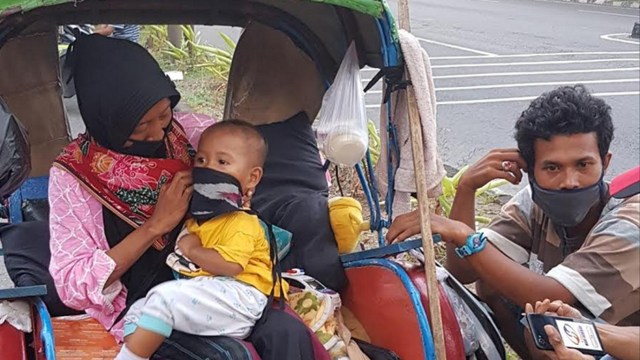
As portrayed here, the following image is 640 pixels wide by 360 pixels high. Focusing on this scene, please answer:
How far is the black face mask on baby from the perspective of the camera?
8.43 ft

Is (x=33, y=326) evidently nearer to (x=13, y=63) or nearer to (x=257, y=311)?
(x=257, y=311)

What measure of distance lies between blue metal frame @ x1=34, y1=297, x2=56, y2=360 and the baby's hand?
455mm

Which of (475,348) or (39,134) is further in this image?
(39,134)

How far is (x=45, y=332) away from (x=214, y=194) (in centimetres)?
65

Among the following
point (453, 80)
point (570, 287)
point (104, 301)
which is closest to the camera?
point (570, 287)

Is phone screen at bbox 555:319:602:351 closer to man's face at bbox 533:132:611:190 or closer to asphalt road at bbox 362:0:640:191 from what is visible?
man's face at bbox 533:132:611:190

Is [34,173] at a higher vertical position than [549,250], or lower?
higher

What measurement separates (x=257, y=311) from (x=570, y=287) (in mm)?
961

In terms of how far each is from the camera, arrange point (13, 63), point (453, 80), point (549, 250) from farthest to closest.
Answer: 1. point (453, 80)
2. point (13, 63)
3. point (549, 250)

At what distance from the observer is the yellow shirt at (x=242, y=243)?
2521mm

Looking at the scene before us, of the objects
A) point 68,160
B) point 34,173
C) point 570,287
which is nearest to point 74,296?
point 68,160

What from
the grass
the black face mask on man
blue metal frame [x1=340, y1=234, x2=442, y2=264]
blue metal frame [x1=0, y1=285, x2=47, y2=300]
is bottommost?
the grass

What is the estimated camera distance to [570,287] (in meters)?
2.46

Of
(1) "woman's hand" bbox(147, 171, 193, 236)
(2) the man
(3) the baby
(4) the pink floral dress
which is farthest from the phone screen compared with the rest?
(4) the pink floral dress
